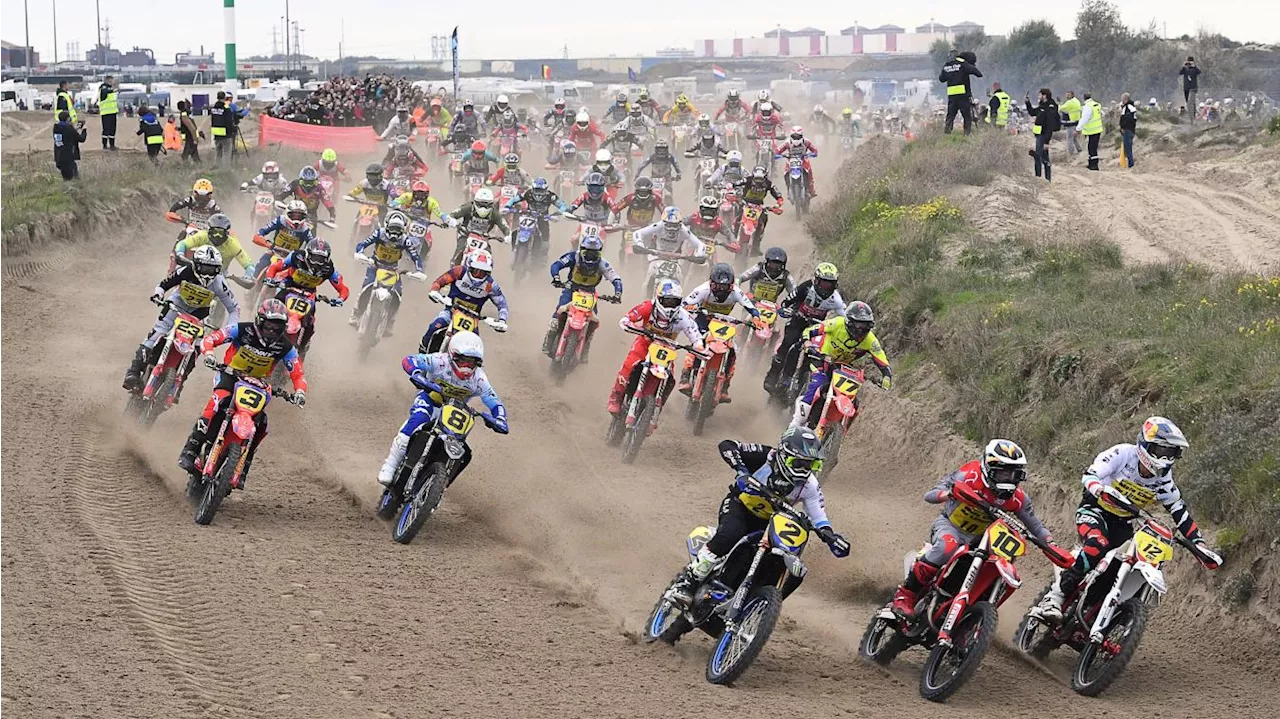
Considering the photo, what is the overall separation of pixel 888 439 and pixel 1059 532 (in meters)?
4.41

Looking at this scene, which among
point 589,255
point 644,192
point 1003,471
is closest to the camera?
point 1003,471

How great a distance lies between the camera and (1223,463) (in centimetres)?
1416

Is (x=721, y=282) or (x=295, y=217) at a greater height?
(x=295, y=217)

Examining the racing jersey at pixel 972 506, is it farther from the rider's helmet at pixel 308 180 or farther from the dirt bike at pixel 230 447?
the rider's helmet at pixel 308 180

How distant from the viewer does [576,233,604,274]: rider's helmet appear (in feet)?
71.3

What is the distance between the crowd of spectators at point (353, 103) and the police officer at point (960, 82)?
20.5m

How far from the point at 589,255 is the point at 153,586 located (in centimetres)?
1058

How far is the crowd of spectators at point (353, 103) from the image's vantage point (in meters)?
51.2

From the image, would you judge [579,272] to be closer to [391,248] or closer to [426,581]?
[391,248]

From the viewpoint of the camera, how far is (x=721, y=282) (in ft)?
65.7

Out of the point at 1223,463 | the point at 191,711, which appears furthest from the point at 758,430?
the point at 191,711

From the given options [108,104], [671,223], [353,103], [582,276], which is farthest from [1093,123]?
[108,104]

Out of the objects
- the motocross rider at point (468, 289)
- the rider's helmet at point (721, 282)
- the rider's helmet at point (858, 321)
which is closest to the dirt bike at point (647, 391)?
the rider's helmet at point (721, 282)

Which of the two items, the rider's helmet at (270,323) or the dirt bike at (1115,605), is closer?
the dirt bike at (1115,605)
